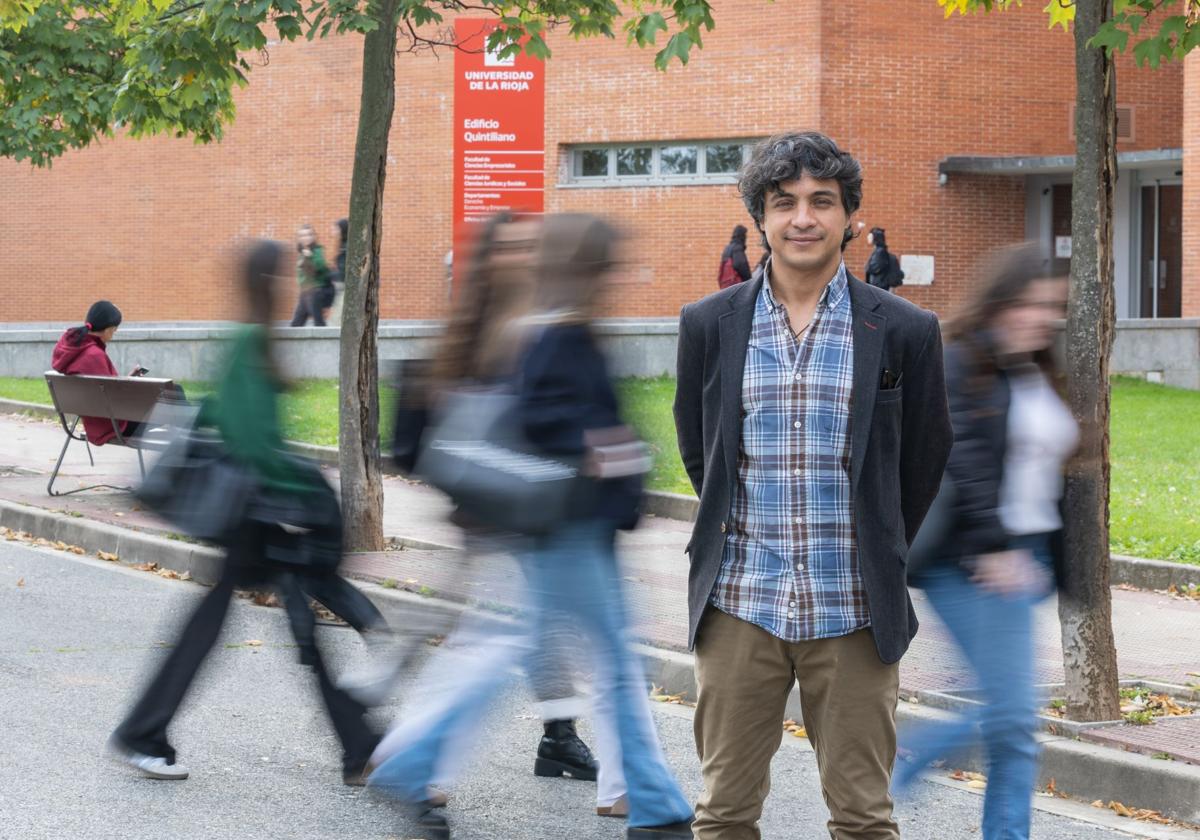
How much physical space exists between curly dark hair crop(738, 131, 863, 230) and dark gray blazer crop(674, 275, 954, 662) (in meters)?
0.19

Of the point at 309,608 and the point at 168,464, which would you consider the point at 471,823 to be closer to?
the point at 309,608

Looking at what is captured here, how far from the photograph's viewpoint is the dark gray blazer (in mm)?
3377

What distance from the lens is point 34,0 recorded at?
10781 mm

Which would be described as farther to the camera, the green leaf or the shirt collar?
the green leaf

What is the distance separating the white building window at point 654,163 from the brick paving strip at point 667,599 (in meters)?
14.2

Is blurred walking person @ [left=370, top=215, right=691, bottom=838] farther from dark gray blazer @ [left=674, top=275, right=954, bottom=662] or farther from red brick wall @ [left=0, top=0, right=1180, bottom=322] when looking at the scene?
red brick wall @ [left=0, top=0, right=1180, bottom=322]

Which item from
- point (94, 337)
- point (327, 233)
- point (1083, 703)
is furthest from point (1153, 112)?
point (1083, 703)

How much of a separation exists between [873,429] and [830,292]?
304mm

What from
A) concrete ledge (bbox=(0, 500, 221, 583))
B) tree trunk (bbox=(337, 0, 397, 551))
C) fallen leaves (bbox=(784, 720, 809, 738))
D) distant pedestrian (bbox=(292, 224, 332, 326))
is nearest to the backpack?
distant pedestrian (bbox=(292, 224, 332, 326))

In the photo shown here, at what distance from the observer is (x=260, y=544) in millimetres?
5582

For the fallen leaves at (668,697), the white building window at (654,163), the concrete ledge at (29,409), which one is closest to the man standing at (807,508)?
the fallen leaves at (668,697)

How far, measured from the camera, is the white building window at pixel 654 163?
26.7 metres

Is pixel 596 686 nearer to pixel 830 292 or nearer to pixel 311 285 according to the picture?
pixel 830 292

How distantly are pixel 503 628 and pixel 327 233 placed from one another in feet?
84.1
